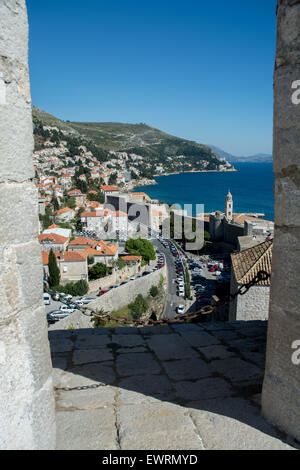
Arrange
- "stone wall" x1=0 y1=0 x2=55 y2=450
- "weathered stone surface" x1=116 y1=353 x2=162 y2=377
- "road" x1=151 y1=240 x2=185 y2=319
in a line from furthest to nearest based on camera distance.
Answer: "road" x1=151 y1=240 x2=185 y2=319
"weathered stone surface" x1=116 y1=353 x2=162 y2=377
"stone wall" x1=0 y1=0 x2=55 y2=450

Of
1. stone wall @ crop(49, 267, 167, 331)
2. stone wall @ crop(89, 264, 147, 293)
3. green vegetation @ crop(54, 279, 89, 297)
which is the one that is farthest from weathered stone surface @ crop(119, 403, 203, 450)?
stone wall @ crop(89, 264, 147, 293)

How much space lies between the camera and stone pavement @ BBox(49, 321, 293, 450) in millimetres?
1814

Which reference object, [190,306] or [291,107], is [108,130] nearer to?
[190,306]

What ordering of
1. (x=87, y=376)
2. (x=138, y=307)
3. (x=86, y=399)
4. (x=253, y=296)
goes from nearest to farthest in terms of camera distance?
(x=86, y=399) → (x=87, y=376) → (x=253, y=296) → (x=138, y=307)

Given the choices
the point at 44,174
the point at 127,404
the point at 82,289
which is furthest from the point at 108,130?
the point at 127,404

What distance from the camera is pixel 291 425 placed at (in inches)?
71.5

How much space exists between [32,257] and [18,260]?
78mm

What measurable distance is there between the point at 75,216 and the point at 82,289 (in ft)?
108

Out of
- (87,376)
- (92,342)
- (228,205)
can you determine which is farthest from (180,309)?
(228,205)

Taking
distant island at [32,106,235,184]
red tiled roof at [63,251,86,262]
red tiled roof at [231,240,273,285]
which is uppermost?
distant island at [32,106,235,184]

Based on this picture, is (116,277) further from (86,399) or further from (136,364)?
(86,399)

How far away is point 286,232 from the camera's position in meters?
1.77

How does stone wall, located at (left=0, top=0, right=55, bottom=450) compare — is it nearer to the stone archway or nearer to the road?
the stone archway
